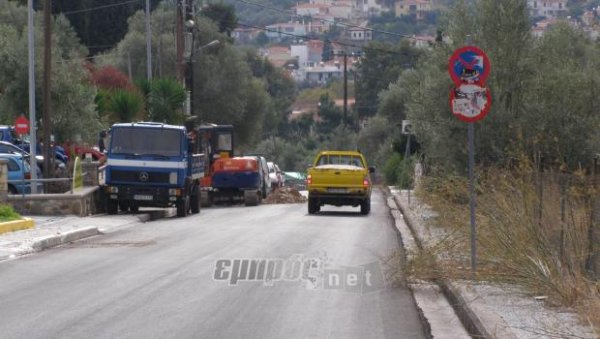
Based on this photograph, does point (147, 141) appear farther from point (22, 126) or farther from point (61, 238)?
point (61, 238)

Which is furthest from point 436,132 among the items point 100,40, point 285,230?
point 100,40

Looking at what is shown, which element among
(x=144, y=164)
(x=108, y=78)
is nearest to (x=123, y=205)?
(x=144, y=164)

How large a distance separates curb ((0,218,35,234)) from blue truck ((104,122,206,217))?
650 cm

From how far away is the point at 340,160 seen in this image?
36938 millimetres

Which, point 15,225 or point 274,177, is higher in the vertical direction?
point 15,225

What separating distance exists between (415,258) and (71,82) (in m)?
24.5

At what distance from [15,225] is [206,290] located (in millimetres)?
10764

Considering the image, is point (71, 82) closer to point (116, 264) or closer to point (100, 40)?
point (116, 264)

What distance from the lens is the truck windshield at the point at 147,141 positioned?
32.0 m

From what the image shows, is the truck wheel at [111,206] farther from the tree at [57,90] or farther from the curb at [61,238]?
the tree at [57,90]

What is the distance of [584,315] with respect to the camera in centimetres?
1139

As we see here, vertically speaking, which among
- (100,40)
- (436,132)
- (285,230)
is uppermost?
(100,40)

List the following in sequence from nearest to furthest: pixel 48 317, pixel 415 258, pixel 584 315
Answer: pixel 584 315, pixel 48 317, pixel 415 258

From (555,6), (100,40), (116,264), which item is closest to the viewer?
(116,264)
